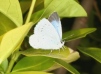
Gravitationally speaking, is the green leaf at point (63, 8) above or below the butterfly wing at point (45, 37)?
above

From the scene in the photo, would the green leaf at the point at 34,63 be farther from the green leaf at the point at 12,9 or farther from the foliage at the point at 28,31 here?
the green leaf at the point at 12,9

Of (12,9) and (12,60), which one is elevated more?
(12,9)

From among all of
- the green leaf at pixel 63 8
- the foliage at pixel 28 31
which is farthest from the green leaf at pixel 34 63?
the green leaf at pixel 63 8

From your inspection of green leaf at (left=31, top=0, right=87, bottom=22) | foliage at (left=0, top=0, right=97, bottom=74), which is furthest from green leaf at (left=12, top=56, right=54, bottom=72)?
green leaf at (left=31, top=0, right=87, bottom=22)

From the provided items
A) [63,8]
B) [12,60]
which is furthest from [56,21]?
[12,60]

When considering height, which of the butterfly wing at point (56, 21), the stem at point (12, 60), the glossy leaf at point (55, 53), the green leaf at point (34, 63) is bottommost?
the green leaf at point (34, 63)

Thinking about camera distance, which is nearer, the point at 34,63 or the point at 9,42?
the point at 9,42

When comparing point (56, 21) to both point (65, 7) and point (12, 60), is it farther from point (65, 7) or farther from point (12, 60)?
point (12, 60)

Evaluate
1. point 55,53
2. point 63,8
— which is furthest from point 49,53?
point 63,8
